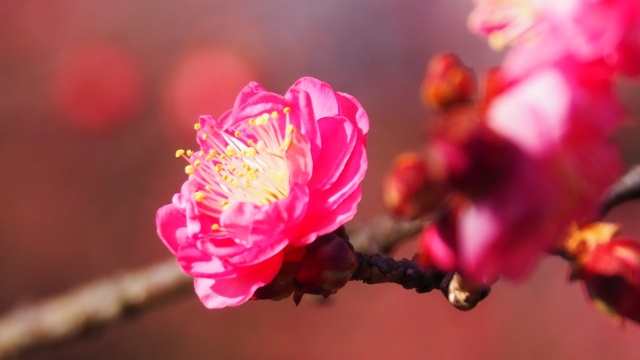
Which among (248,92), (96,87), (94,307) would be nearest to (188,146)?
(96,87)

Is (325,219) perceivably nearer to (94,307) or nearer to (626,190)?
(626,190)

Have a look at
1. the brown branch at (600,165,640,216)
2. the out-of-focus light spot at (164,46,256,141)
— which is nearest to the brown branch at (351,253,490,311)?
the brown branch at (600,165,640,216)

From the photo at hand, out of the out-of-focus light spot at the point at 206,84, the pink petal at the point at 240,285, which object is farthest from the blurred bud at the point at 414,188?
the out-of-focus light spot at the point at 206,84

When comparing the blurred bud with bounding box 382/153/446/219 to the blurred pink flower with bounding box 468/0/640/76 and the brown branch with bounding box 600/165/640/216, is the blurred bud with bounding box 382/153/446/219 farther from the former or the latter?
the brown branch with bounding box 600/165/640/216

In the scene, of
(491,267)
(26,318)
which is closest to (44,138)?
(26,318)

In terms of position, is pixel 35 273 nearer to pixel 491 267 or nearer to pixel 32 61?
pixel 32 61

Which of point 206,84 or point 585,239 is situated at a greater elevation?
point 206,84

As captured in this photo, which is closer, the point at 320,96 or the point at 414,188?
Answer: the point at 414,188
